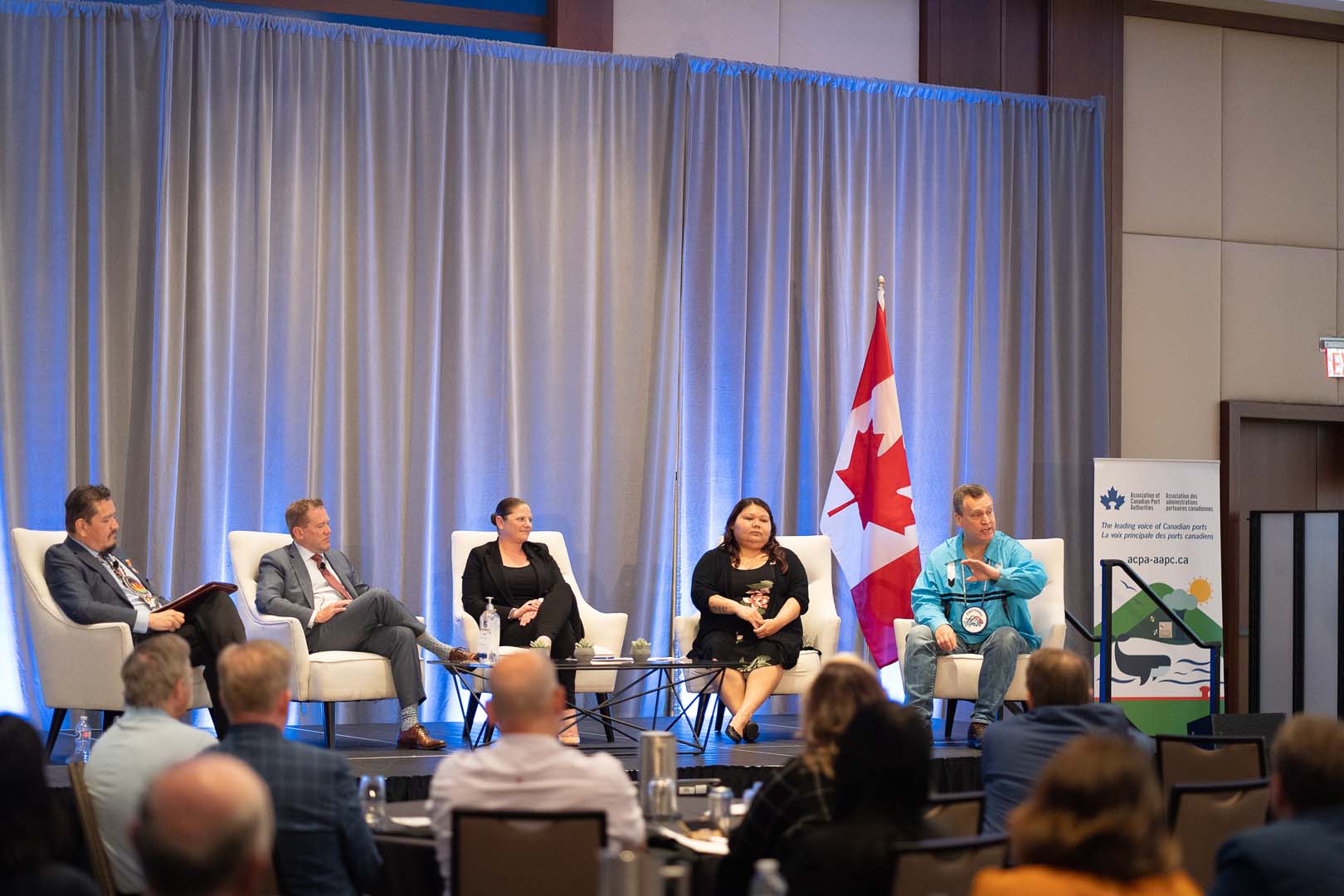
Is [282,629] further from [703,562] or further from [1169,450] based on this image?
[1169,450]

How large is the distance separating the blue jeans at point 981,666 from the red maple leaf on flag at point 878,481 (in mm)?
883

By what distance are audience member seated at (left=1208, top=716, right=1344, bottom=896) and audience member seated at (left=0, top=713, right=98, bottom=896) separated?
5.91 feet

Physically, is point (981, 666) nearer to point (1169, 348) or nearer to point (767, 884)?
point (1169, 348)

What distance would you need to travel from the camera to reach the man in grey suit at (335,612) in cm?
→ 573

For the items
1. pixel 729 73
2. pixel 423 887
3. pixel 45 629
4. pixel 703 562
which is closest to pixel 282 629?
pixel 45 629

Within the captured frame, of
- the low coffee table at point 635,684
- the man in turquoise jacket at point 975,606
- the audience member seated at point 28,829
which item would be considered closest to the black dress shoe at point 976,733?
the man in turquoise jacket at point 975,606

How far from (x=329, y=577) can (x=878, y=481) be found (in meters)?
2.70

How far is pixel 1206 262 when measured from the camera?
26.8ft

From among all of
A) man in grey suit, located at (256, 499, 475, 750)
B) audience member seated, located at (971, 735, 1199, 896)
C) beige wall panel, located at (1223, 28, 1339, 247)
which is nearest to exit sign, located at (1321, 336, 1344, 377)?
beige wall panel, located at (1223, 28, 1339, 247)

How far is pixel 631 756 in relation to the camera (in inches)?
220

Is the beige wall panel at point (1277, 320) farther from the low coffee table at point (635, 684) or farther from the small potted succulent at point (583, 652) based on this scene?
the small potted succulent at point (583, 652)

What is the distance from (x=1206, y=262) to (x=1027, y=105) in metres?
1.43

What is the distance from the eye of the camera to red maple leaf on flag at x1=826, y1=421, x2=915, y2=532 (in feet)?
22.9

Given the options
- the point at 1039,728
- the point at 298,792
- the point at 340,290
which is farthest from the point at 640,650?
the point at 298,792
